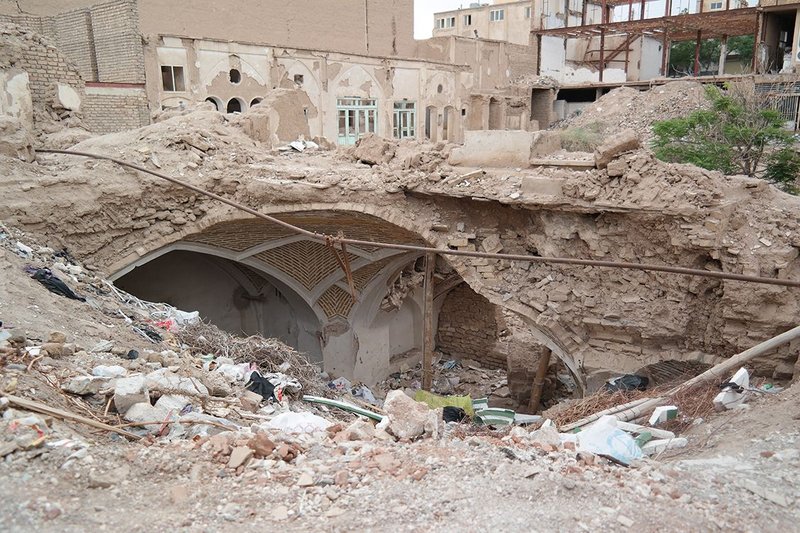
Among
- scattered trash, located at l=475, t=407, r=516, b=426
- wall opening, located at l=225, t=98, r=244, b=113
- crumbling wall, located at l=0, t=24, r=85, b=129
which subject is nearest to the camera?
scattered trash, located at l=475, t=407, r=516, b=426

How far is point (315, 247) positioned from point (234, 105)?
26.4ft

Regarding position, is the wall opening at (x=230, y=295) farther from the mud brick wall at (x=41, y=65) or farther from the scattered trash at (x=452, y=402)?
the scattered trash at (x=452, y=402)

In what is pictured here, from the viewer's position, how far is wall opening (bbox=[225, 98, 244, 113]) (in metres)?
17.9

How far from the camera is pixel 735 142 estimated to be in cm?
1372

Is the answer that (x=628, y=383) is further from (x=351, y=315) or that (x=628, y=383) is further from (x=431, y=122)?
(x=431, y=122)

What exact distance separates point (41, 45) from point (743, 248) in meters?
10.7

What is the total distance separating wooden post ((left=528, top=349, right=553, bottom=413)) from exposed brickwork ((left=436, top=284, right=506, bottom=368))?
120 inches

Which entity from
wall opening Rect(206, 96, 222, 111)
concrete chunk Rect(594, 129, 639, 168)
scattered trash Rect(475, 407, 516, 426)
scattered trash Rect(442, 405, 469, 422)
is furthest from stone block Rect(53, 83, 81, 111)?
concrete chunk Rect(594, 129, 639, 168)

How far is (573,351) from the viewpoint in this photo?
8.46m

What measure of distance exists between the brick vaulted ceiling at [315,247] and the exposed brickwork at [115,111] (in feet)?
15.1

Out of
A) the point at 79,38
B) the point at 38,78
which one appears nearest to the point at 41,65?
the point at 38,78

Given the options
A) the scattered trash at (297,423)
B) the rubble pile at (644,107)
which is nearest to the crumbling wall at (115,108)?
the scattered trash at (297,423)

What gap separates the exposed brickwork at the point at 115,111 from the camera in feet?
44.7

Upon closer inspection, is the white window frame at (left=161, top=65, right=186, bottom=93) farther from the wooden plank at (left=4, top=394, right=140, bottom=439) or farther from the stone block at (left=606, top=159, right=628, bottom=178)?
the wooden plank at (left=4, top=394, right=140, bottom=439)
